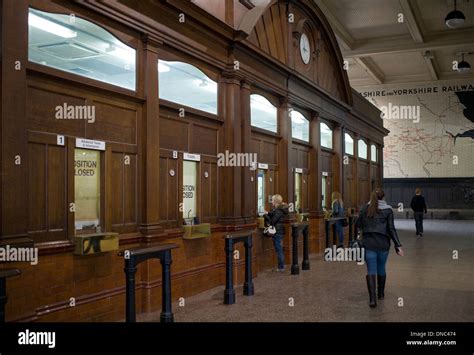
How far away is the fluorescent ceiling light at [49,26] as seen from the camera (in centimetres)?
496

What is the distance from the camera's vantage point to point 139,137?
6.39m

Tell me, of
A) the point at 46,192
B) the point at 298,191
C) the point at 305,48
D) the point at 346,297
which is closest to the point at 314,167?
the point at 298,191

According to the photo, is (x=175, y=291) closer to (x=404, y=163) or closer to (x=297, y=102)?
(x=297, y=102)

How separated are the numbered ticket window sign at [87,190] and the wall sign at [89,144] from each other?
0.22 feet

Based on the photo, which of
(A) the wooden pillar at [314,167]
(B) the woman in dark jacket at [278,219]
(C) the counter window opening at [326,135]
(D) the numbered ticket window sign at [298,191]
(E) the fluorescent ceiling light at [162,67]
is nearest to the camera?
(E) the fluorescent ceiling light at [162,67]

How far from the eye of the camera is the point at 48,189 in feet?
16.8

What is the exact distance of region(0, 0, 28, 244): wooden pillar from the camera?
177 inches

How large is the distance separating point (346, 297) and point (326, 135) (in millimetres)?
7212

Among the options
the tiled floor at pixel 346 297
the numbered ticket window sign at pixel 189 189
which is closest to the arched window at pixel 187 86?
the numbered ticket window sign at pixel 189 189

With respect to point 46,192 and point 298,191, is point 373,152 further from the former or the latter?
point 46,192

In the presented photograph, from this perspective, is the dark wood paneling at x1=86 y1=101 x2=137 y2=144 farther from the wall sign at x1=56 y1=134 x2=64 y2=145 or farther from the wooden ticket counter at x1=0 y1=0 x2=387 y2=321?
the wall sign at x1=56 y1=134 x2=64 y2=145

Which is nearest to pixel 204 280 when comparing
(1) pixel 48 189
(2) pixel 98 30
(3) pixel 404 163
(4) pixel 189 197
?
(4) pixel 189 197

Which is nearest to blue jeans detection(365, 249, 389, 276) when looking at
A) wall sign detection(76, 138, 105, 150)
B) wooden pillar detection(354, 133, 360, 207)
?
wall sign detection(76, 138, 105, 150)

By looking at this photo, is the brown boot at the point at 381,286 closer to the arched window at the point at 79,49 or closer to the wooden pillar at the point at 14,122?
the arched window at the point at 79,49
